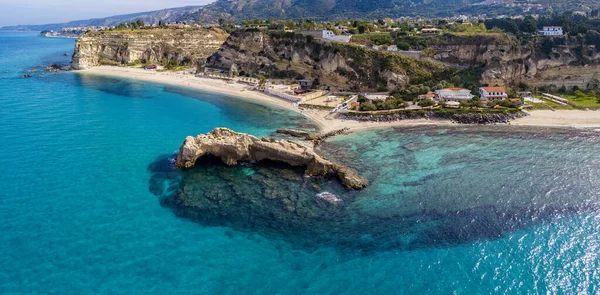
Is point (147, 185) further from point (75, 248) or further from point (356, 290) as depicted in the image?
point (356, 290)

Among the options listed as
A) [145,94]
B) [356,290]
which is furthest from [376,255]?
[145,94]

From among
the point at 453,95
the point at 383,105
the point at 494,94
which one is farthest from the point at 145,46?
the point at 494,94

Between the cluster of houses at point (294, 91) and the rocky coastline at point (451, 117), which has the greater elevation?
the cluster of houses at point (294, 91)

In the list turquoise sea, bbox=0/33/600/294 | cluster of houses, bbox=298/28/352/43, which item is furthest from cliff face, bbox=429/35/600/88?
turquoise sea, bbox=0/33/600/294

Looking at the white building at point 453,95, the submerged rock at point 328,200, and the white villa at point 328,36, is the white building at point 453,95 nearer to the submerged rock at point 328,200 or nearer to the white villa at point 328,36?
the white villa at point 328,36

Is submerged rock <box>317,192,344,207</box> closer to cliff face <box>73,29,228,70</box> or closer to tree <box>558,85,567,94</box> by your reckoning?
tree <box>558,85,567,94</box>

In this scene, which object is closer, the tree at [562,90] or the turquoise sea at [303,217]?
the turquoise sea at [303,217]

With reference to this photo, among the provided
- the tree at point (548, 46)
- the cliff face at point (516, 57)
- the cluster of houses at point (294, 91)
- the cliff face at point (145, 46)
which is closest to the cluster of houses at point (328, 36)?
the cluster of houses at point (294, 91)

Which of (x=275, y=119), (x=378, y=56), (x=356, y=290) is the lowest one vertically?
(x=356, y=290)
